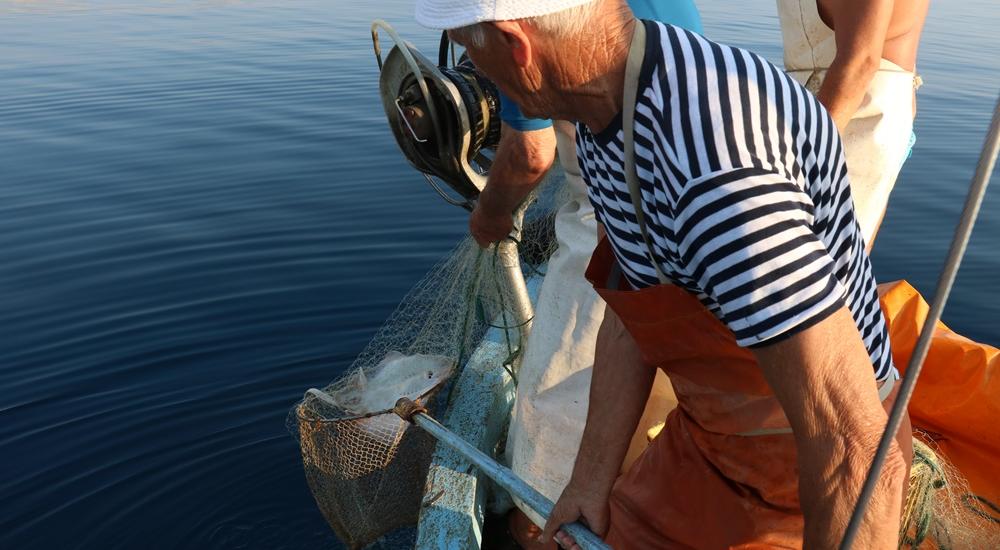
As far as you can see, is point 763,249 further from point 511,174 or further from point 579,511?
point 511,174

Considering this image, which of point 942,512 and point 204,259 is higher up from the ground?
point 942,512

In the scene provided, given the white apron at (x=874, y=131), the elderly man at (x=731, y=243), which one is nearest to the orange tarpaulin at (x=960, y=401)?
the white apron at (x=874, y=131)

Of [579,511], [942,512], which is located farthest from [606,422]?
[942,512]

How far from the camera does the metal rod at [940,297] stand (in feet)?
3.52

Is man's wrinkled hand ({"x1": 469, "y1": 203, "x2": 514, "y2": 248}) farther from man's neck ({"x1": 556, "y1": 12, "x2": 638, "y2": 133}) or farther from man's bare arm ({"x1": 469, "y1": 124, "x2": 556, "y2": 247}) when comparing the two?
man's neck ({"x1": 556, "y1": 12, "x2": 638, "y2": 133})

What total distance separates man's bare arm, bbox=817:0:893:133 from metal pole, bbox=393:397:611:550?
158 cm

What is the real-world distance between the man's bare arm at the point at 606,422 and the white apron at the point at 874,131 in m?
1.32

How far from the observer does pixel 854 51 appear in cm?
264

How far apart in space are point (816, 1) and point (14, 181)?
8.37 metres

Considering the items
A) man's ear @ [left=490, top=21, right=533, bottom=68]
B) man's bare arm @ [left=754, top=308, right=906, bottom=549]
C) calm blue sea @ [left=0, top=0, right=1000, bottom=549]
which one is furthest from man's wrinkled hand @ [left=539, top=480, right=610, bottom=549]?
calm blue sea @ [left=0, top=0, right=1000, bottom=549]

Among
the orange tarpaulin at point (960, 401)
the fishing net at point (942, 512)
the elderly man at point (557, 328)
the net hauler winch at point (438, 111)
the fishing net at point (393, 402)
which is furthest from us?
the fishing net at point (393, 402)

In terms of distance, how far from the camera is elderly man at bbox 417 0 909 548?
1.29 metres

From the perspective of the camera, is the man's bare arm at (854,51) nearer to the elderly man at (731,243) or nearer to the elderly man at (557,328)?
the elderly man at (557,328)

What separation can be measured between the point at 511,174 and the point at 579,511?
1344 mm
